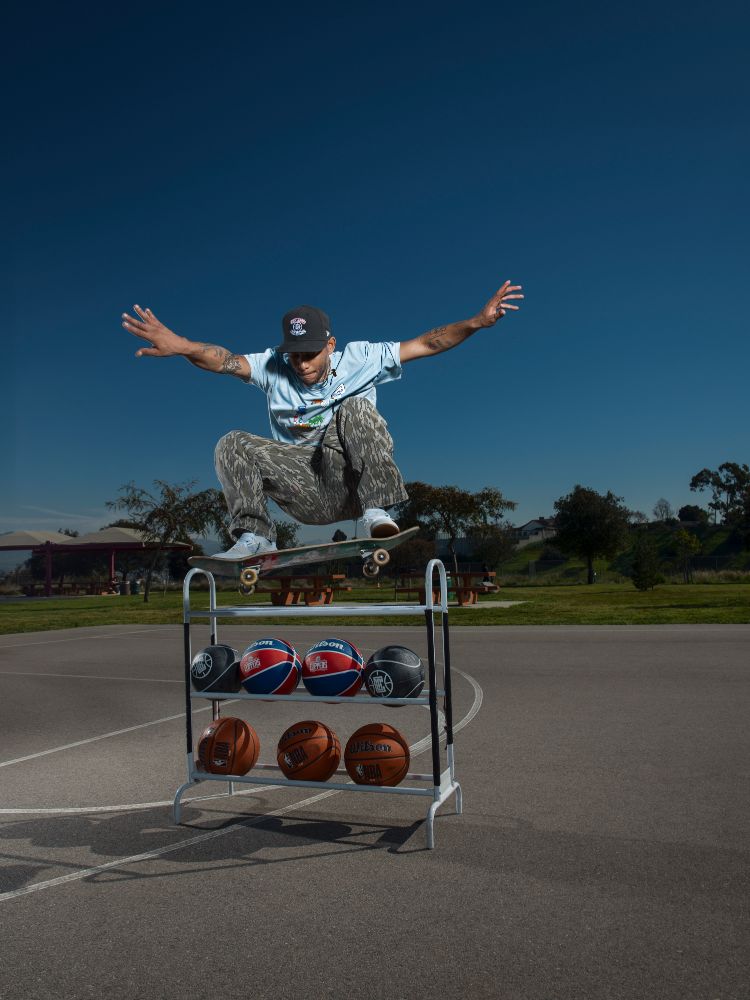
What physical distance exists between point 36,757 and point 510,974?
6.26m

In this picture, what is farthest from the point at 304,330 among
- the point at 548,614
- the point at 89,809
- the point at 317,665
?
the point at 548,614

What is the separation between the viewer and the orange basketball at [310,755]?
5895mm

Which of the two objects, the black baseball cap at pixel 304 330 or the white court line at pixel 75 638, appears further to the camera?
the white court line at pixel 75 638

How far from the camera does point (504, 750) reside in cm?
793

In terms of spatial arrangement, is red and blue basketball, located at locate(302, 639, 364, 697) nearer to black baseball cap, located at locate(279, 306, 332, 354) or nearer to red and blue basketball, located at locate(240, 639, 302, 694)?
red and blue basketball, located at locate(240, 639, 302, 694)

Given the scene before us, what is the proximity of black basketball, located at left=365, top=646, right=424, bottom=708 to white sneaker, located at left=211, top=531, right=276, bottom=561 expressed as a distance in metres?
1.51

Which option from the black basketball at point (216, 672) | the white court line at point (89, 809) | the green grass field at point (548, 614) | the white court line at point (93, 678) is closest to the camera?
the black basketball at point (216, 672)

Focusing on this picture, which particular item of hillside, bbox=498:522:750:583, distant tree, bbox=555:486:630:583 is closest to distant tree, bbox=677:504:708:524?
hillside, bbox=498:522:750:583

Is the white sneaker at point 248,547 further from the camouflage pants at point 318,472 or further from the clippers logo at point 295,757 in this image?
the clippers logo at point 295,757

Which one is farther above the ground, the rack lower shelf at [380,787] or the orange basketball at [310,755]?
the orange basketball at [310,755]

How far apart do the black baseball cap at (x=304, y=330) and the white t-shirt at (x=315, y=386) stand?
0.59 feet

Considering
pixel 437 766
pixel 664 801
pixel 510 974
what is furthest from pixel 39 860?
pixel 664 801

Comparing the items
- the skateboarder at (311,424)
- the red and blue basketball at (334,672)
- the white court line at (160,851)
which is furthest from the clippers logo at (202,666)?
the skateboarder at (311,424)

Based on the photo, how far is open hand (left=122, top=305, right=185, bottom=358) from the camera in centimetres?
450
